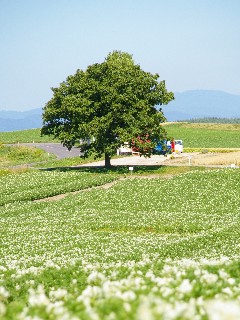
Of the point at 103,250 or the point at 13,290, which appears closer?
the point at 13,290

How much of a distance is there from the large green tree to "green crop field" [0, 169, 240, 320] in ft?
15.4

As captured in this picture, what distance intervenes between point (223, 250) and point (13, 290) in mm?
10052

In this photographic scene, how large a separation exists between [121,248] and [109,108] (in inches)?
1367

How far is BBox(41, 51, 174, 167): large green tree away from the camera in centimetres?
5581

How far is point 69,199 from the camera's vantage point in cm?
4272

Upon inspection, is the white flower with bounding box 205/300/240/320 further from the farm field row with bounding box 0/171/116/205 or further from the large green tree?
the large green tree

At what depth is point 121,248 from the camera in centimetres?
2338

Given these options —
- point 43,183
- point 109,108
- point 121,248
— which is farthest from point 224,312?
point 109,108

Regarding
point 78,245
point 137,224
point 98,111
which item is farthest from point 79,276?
point 98,111

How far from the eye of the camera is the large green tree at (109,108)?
55812 millimetres

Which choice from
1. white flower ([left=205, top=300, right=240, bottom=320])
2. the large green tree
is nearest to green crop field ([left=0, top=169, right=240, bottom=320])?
white flower ([left=205, top=300, right=240, bottom=320])

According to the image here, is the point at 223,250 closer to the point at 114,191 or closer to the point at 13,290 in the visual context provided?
the point at 13,290

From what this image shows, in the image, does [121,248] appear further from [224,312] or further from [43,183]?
[43,183]

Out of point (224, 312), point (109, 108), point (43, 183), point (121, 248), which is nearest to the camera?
point (224, 312)
